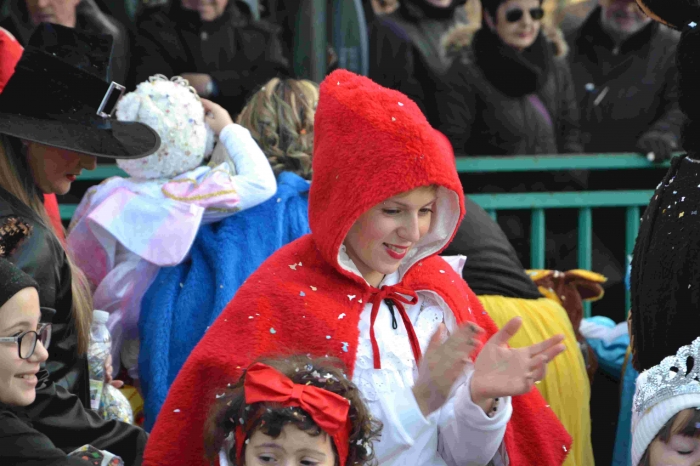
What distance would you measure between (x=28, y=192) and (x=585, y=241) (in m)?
2.72

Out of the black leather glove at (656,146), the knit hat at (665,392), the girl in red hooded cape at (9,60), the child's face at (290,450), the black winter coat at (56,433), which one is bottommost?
the black winter coat at (56,433)

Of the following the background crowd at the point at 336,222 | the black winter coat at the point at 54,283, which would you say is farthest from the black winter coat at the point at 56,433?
the black winter coat at the point at 54,283

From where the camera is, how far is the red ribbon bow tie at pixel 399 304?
2578 mm

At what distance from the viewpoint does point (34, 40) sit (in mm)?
3006

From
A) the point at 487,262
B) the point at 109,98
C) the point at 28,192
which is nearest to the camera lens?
the point at 28,192

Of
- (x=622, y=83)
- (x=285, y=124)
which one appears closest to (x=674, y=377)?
(x=285, y=124)

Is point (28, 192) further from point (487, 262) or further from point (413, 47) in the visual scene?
point (413, 47)

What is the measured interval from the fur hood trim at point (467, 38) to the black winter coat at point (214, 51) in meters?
0.91

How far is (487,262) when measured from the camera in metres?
3.72

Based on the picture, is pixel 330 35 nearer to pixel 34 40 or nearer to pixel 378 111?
pixel 34 40

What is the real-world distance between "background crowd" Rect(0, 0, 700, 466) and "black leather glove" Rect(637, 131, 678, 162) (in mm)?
11

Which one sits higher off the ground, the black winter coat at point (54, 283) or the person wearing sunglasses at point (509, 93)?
the person wearing sunglasses at point (509, 93)

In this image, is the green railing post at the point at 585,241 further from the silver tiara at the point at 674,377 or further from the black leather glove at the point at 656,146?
the silver tiara at the point at 674,377

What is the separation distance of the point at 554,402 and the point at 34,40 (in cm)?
215
